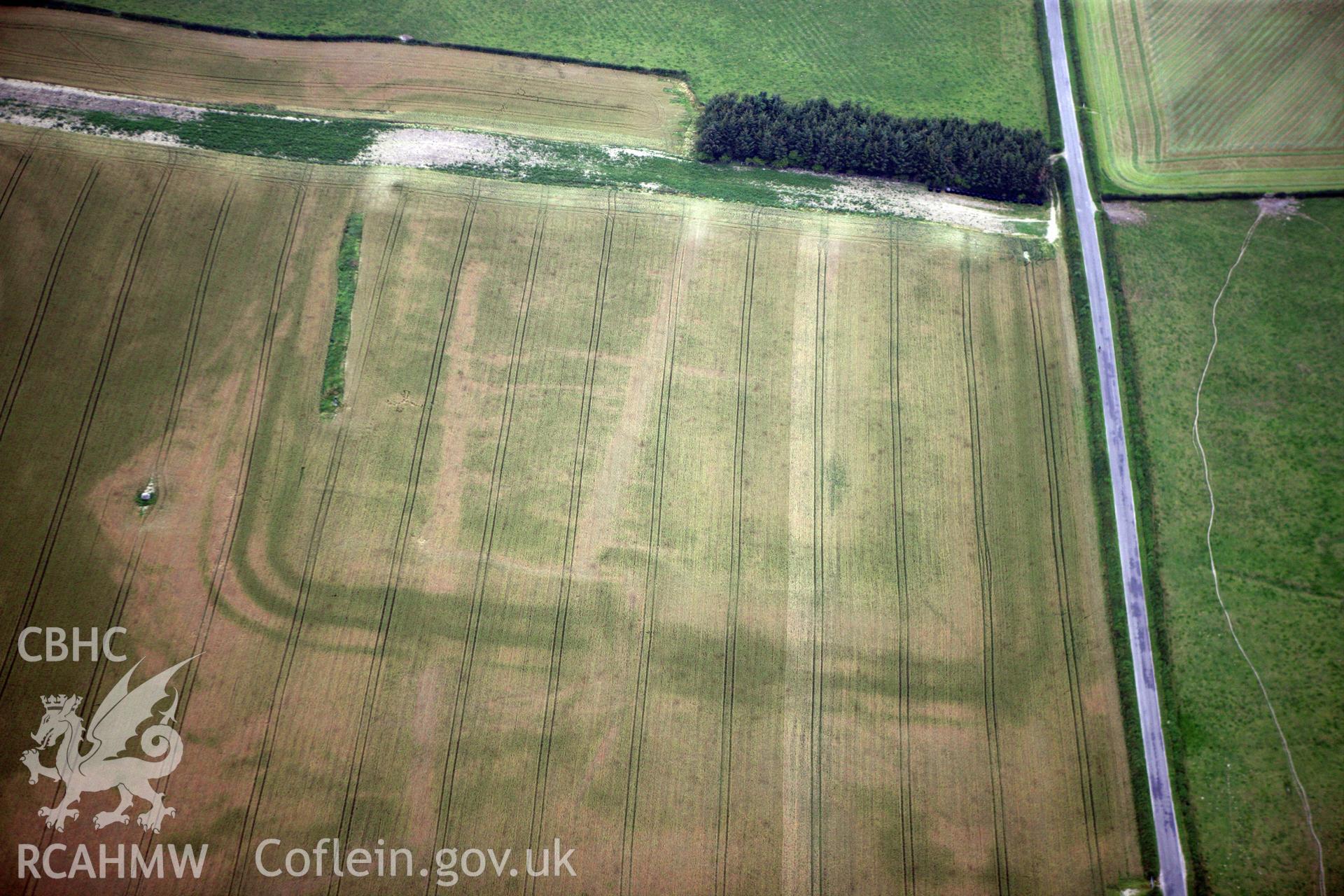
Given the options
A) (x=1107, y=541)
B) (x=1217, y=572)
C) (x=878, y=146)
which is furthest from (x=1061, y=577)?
(x=878, y=146)

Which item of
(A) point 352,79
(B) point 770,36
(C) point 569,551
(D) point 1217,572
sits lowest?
(C) point 569,551

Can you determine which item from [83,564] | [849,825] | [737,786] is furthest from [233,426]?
[849,825]

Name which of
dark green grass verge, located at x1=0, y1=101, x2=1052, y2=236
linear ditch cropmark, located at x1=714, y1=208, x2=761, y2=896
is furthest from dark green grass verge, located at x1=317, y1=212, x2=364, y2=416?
linear ditch cropmark, located at x1=714, y1=208, x2=761, y2=896

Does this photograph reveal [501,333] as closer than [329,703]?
No

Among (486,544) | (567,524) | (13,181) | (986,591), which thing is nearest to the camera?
(986,591)

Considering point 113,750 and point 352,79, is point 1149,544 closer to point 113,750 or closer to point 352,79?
point 113,750

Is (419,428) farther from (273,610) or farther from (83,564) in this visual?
(83,564)

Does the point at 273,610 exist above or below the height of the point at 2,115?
below
